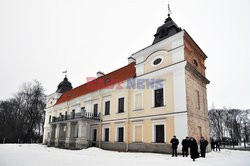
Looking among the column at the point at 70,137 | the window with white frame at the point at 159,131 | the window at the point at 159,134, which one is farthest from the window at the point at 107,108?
the window at the point at 159,134

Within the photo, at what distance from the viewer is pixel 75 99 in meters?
27.8

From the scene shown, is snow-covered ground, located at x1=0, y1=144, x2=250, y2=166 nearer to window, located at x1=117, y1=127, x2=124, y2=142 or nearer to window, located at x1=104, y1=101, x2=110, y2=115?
window, located at x1=117, y1=127, x2=124, y2=142

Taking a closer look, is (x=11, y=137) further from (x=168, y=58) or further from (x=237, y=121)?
(x=237, y=121)

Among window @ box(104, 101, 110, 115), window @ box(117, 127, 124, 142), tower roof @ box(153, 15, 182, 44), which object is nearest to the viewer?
tower roof @ box(153, 15, 182, 44)

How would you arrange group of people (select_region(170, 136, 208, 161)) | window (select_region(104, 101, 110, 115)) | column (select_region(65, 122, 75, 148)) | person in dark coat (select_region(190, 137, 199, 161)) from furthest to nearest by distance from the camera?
1. column (select_region(65, 122, 75, 148))
2. window (select_region(104, 101, 110, 115))
3. group of people (select_region(170, 136, 208, 161))
4. person in dark coat (select_region(190, 137, 199, 161))

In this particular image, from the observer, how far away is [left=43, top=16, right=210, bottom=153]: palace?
15086 millimetres

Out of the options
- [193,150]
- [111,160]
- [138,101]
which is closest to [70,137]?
[138,101]

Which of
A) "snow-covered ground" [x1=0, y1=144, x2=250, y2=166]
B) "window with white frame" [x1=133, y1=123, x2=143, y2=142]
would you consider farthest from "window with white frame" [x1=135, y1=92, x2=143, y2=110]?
"snow-covered ground" [x1=0, y1=144, x2=250, y2=166]

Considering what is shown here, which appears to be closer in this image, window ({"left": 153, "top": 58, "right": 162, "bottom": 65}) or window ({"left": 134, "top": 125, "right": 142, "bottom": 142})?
window ({"left": 134, "top": 125, "right": 142, "bottom": 142})

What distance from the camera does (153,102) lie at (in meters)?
17.0

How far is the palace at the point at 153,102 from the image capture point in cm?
1509

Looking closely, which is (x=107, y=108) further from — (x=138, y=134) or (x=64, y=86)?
(x=64, y=86)

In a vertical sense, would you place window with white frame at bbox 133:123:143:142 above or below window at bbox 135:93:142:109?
below

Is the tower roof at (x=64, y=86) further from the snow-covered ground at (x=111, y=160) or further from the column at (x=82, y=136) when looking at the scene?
the snow-covered ground at (x=111, y=160)
